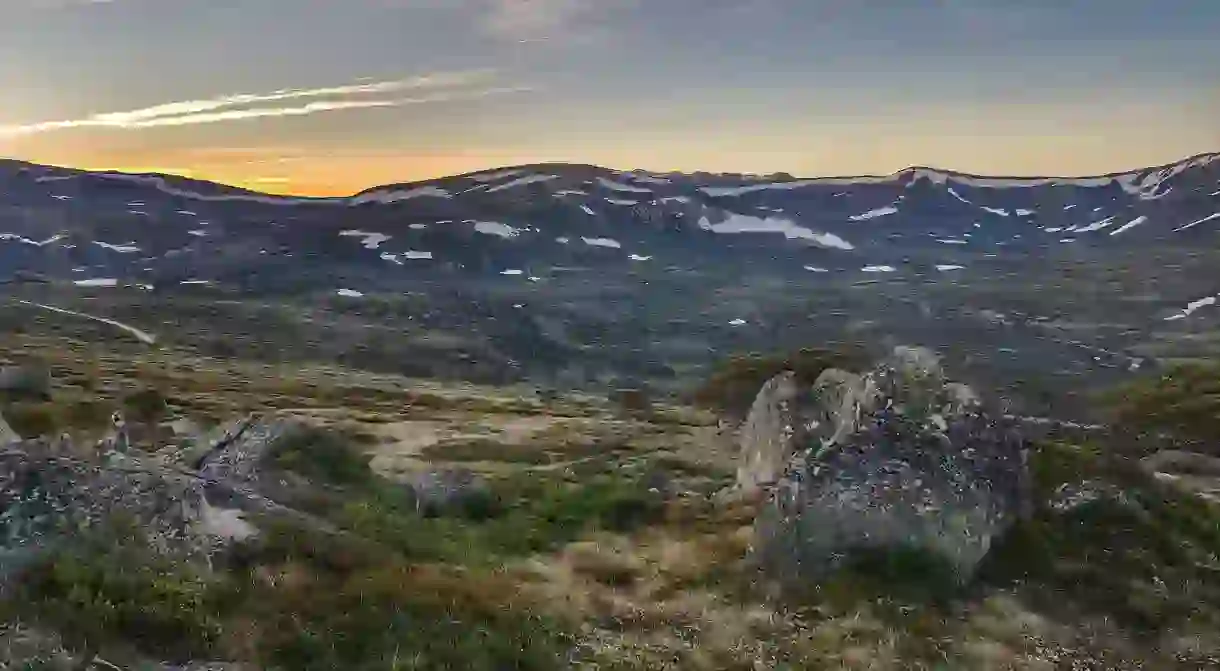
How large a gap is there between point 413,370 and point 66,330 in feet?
112

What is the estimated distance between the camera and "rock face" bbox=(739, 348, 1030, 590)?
14898 mm

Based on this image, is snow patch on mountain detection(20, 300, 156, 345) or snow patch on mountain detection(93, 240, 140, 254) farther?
A: snow patch on mountain detection(93, 240, 140, 254)

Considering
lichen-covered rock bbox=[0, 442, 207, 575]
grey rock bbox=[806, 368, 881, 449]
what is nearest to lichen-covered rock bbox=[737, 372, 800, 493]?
grey rock bbox=[806, 368, 881, 449]

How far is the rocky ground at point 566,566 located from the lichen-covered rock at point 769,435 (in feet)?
0.34

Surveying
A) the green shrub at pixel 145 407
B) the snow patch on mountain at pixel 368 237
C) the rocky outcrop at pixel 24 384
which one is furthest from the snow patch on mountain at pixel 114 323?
the snow patch on mountain at pixel 368 237

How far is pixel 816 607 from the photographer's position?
13.7 meters

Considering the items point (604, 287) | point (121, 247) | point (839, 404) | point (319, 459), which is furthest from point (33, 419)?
point (121, 247)

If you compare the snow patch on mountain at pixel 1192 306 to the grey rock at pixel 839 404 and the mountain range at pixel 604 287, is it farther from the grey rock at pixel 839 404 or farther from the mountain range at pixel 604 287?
the grey rock at pixel 839 404

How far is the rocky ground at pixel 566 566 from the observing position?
32.6 ft

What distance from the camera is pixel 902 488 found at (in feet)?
49.8

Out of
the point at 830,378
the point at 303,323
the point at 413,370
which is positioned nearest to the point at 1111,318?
the point at 413,370

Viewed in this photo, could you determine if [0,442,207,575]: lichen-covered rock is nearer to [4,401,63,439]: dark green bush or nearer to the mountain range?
[4,401,63,439]: dark green bush

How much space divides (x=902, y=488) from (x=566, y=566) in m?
6.19

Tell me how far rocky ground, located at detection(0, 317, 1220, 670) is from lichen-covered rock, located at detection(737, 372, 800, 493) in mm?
102
